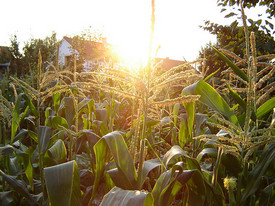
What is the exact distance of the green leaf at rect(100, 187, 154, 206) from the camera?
846 mm

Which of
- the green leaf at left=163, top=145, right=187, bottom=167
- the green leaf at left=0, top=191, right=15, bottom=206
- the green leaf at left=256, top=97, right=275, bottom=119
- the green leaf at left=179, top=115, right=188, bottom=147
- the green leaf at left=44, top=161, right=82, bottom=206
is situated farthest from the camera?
the green leaf at left=179, top=115, right=188, bottom=147

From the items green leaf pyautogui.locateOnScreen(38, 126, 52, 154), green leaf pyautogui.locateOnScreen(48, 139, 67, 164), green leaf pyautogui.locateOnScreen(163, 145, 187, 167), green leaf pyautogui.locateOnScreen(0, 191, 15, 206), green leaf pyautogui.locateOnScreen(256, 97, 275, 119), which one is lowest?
green leaf pyautogui.locateOnScreen(0, 191, 15, 206)

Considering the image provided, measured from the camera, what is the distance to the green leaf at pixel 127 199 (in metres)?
0.85

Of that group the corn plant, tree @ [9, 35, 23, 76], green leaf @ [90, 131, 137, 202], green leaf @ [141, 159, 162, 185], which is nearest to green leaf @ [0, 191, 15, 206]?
green leaf @ [90, 131, 137, 202]

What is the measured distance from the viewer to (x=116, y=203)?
860 millimetres

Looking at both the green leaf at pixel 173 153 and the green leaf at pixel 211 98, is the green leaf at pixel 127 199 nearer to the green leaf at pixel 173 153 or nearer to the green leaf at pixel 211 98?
the green leaf at pixel 173 153

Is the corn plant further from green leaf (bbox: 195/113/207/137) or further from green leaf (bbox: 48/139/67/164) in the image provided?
green leaf (bbox: 48/139/67/164)

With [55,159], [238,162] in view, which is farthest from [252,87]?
[55,159]

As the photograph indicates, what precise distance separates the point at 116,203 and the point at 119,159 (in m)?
0.31

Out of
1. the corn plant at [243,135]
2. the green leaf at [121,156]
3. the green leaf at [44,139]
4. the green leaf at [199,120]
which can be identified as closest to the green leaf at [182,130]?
the green leaf at [199,120]

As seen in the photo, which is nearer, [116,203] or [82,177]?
Answer: [116,203]

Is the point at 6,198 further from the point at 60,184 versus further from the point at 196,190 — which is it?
the point at 196,190

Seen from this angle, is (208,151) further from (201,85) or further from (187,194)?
(201,85)

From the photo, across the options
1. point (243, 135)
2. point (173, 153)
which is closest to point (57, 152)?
point (173, 153)
